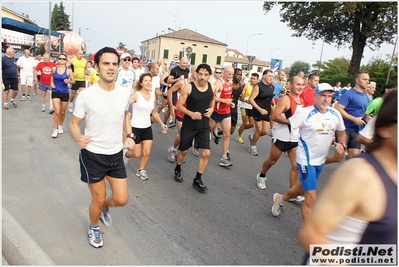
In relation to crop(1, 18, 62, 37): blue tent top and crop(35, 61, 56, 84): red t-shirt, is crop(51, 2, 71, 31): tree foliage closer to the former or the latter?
crop(1, 18, 62, 37): blue tent top

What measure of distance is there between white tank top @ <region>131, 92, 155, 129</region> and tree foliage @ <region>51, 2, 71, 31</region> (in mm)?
94418

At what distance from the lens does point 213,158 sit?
713cm

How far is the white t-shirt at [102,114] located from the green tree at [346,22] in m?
23.6

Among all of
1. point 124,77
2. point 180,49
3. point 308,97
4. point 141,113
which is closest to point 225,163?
point 141,113

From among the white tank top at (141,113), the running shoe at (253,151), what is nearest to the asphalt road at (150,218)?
the white tank top at (141,113)

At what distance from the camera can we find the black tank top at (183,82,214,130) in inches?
200

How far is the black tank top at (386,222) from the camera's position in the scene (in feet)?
4.78

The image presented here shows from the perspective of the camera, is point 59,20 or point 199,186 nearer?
point 199,186

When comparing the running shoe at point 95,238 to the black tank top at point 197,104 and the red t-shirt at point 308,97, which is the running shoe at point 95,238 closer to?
the black tank top at point 197,104

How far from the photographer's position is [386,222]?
1478mm

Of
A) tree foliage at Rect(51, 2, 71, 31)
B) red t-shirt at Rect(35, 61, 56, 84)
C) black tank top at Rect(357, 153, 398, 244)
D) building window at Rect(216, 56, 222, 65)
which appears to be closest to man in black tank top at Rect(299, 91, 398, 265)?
black tank top at Rect(357, 153, 398, 244)

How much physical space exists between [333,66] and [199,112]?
63.3 meters

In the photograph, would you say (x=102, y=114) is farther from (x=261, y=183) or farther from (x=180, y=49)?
(x=180, y=49)

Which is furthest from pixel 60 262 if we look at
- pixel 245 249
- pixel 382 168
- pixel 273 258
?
pixel 382 168
